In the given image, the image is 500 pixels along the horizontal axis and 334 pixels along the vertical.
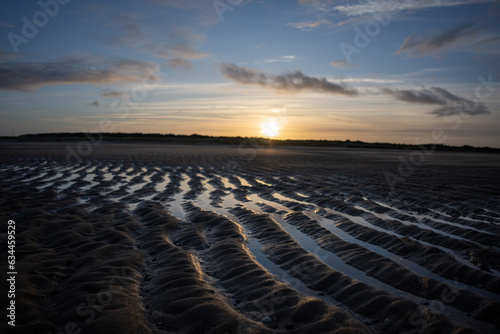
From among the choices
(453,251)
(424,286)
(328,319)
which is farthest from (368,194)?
(328,319)

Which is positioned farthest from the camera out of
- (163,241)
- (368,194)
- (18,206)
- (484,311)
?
(368,194)

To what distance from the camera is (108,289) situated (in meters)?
3.83

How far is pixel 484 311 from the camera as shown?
3.40 metres

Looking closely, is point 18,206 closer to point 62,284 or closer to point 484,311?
point 62,284

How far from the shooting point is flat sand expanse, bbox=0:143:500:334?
3.29m

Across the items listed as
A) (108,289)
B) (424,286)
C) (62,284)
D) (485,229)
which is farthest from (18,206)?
(485,229)

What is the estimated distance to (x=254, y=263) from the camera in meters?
4.68

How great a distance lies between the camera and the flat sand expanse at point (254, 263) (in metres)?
3.29

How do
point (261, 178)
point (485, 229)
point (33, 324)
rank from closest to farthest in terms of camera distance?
point (33, 324)
point (485, 229)
point (261, 178)

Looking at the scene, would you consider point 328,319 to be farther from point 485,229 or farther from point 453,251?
point 485,229

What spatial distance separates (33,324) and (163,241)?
8.68ft

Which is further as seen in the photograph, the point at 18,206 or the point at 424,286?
the point at 18,206

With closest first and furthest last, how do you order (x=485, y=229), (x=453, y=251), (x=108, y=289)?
(x=108, y=289)
(x=453, y=251)
(x=485, y=229)

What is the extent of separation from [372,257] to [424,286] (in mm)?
960
